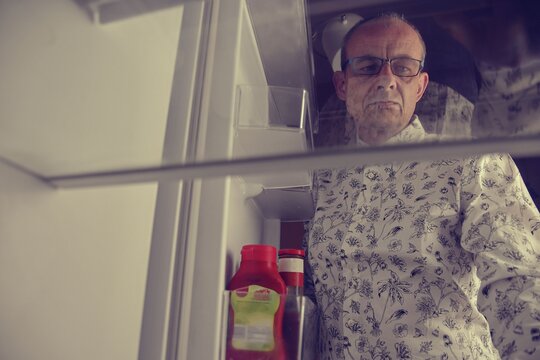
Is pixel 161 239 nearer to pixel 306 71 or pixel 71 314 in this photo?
pixel 71 314

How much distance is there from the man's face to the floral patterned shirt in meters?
0.29

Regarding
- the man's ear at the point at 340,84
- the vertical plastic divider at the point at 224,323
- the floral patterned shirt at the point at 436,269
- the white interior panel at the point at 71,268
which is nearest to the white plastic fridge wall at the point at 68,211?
the white interior panel at the point at 71,268

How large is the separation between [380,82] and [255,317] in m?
0.47

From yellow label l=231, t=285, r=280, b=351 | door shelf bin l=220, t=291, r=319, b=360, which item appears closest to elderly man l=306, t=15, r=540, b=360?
door shelf bin l=220, t=291, r=319, b=360

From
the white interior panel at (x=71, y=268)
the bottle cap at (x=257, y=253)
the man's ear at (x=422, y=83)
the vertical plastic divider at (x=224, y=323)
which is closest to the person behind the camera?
the white interior panel at (x=71, y=268)

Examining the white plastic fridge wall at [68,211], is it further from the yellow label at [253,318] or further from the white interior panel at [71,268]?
the yellow label at [253,318]

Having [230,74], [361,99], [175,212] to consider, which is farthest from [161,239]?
[361,99]

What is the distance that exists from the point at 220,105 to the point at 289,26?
0.79ft

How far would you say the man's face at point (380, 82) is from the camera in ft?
2.46

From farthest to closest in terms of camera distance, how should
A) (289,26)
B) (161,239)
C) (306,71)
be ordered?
(306,71) < (289,26) < (161,239)

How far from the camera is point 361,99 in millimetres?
835

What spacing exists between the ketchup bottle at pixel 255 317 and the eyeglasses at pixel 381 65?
15.9 inches

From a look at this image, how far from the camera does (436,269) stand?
3.34 ft

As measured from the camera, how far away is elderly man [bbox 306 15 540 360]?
2.86ft
